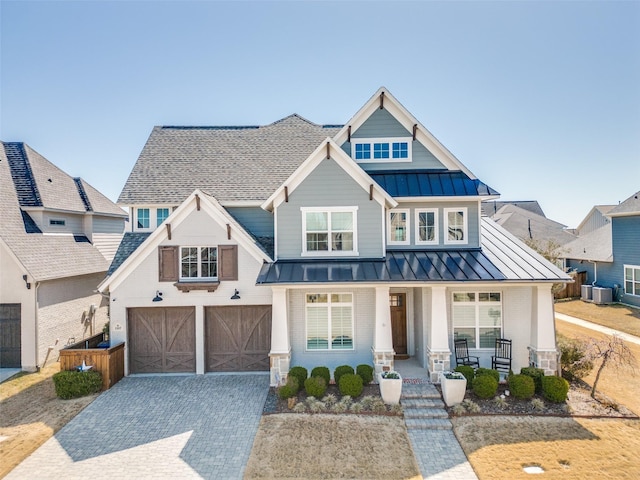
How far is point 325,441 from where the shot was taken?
873cm

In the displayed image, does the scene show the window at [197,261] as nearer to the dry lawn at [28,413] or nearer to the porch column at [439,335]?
the dry lawn at [28,413]

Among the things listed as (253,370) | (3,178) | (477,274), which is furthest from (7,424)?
(477,274)

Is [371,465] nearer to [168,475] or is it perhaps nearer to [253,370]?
[168,475]

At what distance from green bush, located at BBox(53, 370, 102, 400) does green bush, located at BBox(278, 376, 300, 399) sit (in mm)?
6537

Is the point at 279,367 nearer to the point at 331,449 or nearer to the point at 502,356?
the point at 331,449

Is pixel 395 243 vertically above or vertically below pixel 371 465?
above

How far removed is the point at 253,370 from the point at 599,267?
2830 centimetres

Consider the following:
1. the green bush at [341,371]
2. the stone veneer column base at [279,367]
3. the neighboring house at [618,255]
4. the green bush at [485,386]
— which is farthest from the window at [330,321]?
the neighboring house at [618,255]

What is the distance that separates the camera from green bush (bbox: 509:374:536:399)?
10539 millimetres

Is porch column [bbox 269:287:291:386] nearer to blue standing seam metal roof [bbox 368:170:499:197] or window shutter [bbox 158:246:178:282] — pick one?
window shutter [bbox 158:246:178:282]

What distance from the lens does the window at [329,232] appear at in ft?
42.6

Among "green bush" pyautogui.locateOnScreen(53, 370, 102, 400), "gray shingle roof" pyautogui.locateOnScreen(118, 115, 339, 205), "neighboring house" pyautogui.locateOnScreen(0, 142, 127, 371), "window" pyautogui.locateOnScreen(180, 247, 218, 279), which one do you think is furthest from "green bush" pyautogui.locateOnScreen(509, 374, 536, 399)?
"neighboring house" pyautogui.locateOnScreen(0, 142, 127, 371)

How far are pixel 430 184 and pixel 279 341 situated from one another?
28.3 feet

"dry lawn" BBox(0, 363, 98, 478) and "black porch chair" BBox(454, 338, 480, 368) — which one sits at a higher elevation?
"black porch chair" BBox(454, 338, 480, 368)
